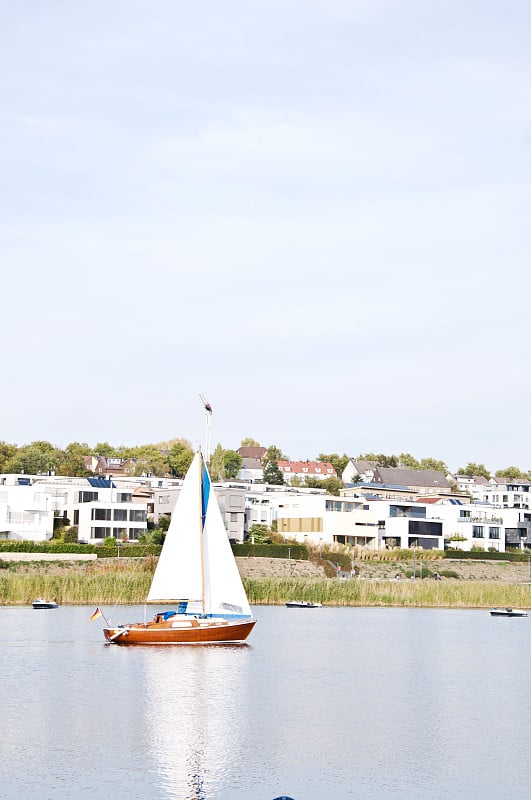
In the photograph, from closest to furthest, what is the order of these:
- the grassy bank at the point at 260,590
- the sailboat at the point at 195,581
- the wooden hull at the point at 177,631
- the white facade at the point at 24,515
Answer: the wooden hull at the point at 177,631 < the sailboat at the point at 195,581 < the grassy bank at the point at 260,590 < the white facade at the point at 24,515

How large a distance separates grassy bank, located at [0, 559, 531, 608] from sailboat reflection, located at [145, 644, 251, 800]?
769 inches

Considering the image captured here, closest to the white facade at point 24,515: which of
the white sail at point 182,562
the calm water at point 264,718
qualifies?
the calm water at point 264,718

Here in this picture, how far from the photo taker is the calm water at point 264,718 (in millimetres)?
29906

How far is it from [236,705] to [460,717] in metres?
8.03

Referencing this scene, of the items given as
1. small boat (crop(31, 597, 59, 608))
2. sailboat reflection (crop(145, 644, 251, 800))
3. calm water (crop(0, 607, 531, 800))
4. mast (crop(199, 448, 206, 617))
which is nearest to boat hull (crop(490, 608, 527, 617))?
calm water (crop(0, 607, 531, 800))

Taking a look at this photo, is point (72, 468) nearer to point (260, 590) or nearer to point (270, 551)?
point (270, 551)

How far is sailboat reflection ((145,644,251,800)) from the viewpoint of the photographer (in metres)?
30.2

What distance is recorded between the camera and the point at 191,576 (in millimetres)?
57906

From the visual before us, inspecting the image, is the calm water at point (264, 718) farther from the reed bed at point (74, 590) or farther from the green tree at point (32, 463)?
the green tree at point (32, 463)

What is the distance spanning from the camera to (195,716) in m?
39.0

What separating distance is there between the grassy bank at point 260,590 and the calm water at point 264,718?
381 inches

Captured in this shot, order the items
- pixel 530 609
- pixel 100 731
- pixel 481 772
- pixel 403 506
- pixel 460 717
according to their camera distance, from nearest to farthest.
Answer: pixel 481 772
pixel 100 731
pixel 460 717
pixel 530 609
pixel 403 506

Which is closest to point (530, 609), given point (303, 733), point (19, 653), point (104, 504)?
point (104, 504)

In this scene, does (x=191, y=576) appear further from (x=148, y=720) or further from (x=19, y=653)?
(x=148, y=720)
